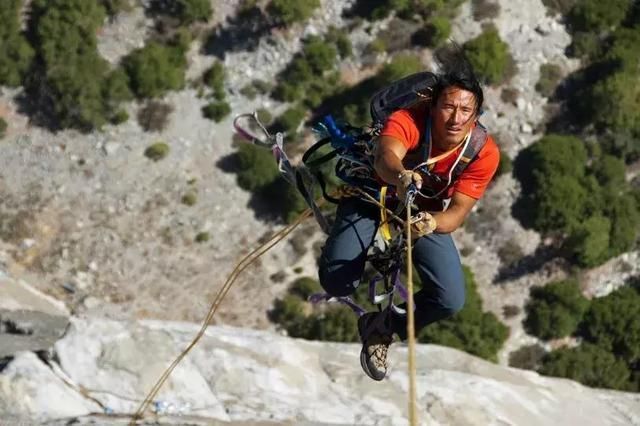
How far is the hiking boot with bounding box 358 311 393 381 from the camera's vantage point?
790 cm

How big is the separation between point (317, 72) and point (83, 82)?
5.65 metres

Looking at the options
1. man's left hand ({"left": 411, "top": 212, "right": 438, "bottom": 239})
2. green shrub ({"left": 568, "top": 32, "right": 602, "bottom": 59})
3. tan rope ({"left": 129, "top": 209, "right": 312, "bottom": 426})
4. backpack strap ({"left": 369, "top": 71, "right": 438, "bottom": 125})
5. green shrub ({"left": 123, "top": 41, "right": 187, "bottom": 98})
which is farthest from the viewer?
green shrub ({"left": 568, "top": 32, "right": 602, "bottom": 59})

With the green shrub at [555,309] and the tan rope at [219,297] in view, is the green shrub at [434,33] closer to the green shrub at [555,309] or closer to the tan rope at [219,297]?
the green shrub at [555,309]

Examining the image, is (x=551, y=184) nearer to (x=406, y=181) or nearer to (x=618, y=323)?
(x=618, y=323)

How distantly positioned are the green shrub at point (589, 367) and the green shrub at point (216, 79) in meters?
10.2

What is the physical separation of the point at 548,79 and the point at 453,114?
19781 mm

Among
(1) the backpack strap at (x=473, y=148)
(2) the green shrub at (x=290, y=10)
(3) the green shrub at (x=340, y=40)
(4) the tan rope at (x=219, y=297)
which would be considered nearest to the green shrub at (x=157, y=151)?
(2) the green shrub at (x=290, y=10)

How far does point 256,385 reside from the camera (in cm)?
1202

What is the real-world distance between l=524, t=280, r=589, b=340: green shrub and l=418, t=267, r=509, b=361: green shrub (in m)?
0.87

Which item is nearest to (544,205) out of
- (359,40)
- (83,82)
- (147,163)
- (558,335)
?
(558,335)

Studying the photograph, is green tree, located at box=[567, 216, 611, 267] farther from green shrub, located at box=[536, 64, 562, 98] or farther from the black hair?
the black hair

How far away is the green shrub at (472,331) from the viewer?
77.1 ft

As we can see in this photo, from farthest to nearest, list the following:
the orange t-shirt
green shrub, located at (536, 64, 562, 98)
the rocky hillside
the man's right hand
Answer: green shrub, located at (536, 64, 562, 98) → the rocky hillside → the orange t-shirt → the man's right hand

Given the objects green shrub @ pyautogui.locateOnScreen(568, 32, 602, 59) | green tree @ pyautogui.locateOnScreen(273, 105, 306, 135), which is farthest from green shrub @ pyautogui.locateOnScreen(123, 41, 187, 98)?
green shrub @ pyautogui.locateOnScreen(568, 32, 602, 59)
